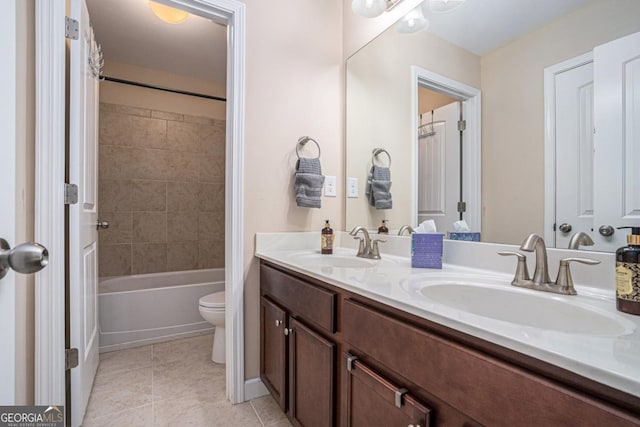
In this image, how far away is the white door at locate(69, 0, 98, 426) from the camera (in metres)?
1.38

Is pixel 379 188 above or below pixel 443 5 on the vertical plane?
below

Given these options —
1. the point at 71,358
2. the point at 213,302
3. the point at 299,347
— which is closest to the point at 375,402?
the point at 299,347

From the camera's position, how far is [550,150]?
1.00 m

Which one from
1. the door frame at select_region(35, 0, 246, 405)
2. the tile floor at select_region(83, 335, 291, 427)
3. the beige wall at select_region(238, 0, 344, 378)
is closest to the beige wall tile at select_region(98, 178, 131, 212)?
the tile floor at select_region(83, 335, 291, 427)

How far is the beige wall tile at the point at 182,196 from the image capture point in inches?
123

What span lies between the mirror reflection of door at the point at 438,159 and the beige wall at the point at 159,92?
2529mm

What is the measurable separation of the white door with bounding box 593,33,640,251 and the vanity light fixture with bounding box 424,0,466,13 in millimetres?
636

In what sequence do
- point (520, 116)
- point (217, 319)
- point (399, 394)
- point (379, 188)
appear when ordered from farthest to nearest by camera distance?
point (217, 319) < point (379, 188) < point (520, 116) < point (399, 394)

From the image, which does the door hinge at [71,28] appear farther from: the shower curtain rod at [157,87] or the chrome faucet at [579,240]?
the chrome faucet at [579,240]

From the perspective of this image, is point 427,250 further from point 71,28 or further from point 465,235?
point 71,28

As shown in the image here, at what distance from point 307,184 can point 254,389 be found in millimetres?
1137

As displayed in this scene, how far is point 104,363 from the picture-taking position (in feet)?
6.69

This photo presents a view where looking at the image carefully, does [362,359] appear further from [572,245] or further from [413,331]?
[572,245]

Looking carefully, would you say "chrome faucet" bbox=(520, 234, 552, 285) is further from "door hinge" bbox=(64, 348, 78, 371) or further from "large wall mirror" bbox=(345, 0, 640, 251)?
"door hinge" bbox=(64, 348, 78, 371)
